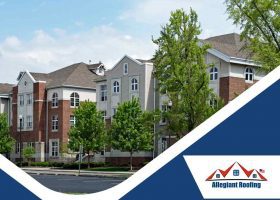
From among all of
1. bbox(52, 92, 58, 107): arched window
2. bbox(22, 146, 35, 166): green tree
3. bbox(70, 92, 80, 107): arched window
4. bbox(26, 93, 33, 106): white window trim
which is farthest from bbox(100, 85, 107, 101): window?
bbox(26, 93, 33, 106): white window trim

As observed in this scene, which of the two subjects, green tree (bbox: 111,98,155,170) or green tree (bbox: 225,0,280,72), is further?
green tree (bbox: 111,98,155,170)

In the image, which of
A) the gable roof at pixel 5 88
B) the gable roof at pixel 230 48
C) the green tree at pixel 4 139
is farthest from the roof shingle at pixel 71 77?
the gable roof at pixel 230 48

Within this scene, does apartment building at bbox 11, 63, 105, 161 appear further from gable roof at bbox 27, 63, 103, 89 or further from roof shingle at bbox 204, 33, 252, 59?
roof shingle at bbox 204, 33, 252, 59

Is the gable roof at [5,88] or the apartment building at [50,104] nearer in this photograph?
the apartment building at [50,104]

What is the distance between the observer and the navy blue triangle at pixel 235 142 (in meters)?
5.16

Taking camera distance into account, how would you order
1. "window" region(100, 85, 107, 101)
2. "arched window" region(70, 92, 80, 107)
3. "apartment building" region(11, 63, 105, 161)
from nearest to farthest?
"window" region(100, 85, 107, 101)
"apartment building" region(11, 63, 105, 161)
"arched window" region(70, 92, 80, 107)

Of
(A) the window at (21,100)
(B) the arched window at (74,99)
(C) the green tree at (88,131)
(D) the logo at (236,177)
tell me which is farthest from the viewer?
(A) the window at (21,100)

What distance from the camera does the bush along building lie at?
42531 mm

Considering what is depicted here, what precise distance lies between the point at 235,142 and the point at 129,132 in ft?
126

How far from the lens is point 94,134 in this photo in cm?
4750

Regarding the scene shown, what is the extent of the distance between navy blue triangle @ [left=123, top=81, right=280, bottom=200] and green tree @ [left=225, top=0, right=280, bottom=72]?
58.2ft

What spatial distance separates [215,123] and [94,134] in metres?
42.6

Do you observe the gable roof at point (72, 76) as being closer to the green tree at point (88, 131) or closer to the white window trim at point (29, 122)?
the white window trim at point (29, 122)

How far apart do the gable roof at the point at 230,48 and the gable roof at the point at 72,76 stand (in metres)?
17.0
